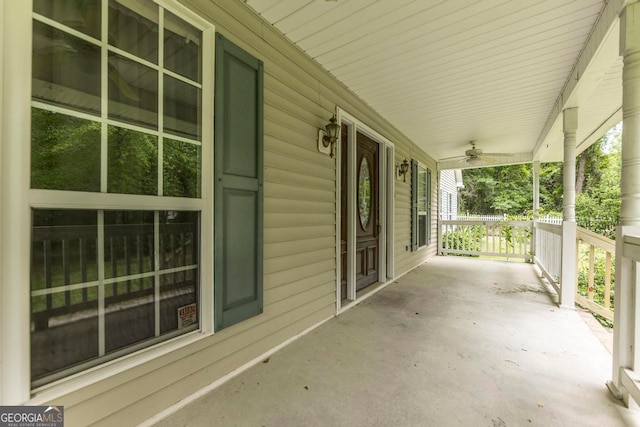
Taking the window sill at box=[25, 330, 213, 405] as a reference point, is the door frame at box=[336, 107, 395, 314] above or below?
above

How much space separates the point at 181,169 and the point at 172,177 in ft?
0.24

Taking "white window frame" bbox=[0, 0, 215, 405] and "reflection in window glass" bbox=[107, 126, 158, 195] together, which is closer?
"white window frame" bbox=[0, 0, 215, 405]

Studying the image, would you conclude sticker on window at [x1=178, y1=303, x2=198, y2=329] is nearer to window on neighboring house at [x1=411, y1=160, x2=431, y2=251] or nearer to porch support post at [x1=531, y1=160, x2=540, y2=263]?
window on neighboring house at [x1=411, y1=160, x2=431, y2=251]

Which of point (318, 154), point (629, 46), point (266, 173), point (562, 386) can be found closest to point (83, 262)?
point (266, 173)

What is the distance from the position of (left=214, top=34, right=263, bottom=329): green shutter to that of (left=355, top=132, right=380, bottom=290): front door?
1.90m

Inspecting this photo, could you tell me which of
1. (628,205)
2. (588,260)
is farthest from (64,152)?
(588,260)

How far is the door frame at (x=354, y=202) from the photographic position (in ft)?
9.96

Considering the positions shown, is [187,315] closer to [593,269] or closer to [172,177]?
[172,177]

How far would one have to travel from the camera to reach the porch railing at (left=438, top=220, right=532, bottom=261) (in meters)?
6.27

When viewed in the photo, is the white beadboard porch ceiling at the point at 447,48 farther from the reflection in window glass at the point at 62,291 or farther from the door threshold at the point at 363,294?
the door threshold at the point at 363,294

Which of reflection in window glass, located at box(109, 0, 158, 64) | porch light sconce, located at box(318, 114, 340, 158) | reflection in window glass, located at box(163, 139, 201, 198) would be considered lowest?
reflection in window glass, located at box(163, 139, 201, 198)

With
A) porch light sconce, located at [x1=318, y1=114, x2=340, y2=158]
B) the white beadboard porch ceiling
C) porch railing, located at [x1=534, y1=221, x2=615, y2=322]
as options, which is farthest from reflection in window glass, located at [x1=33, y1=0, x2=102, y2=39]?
porch railing, located at [x1=534, y1=221, x2=615, y2=322]

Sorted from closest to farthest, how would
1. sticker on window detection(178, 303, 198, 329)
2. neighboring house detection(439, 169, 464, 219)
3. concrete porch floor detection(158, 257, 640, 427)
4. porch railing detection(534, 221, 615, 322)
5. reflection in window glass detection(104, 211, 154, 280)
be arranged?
1. reflection in window glass detection(104, 211, 154, 280)
2. concrete porch floor detection(158, 257, 640, 427)
3. sticker on window detection(178, 303, 198, 329)
4. porch railing detection(534, 221, 615, 322)
5. neighboring house detection(439, 169, 464, 219)

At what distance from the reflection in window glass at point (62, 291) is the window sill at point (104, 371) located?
2.4 inches
